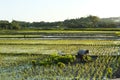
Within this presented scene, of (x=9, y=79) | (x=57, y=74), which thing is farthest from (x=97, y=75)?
(x=9, y=79)

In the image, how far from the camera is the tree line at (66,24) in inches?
2036

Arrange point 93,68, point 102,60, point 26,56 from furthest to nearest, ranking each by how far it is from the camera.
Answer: point 26,56
point 102,60
point 93,68

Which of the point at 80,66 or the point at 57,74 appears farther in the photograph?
the point at 80,66

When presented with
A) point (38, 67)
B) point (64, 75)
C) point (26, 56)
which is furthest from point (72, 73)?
point (26, 56)

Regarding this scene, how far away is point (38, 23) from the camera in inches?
2633

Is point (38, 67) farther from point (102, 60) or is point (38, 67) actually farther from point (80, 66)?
point (102, 60)

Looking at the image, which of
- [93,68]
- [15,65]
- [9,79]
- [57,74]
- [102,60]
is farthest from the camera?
[102,60]

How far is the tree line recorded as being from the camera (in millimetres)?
51719

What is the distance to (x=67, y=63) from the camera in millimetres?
10844

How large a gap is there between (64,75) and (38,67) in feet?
5.91

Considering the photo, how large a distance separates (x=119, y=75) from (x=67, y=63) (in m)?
2.82

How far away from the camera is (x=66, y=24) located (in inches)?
2562

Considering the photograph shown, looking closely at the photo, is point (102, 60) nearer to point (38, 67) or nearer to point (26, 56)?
point (38, 67)

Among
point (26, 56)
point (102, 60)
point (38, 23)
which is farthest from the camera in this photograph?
point (38, 23)
